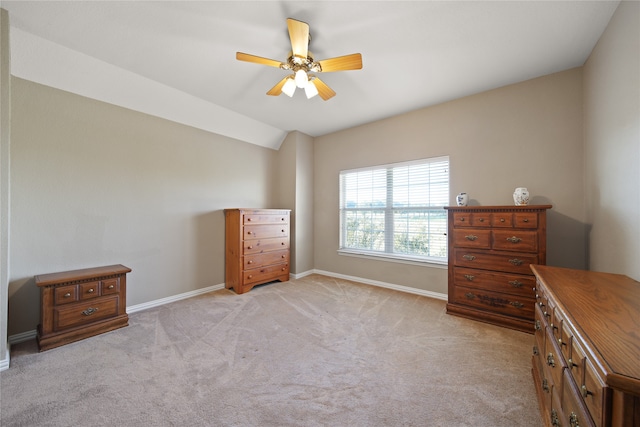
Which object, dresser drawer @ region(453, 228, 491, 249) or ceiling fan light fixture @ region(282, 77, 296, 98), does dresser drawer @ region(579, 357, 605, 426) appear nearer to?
dresser drawer @ region(453, 228, 491, 249)

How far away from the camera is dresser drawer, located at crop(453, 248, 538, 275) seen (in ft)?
7.62

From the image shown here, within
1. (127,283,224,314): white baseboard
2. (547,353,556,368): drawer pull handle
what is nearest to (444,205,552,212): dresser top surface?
(547,353,556,368): drawer pull handle

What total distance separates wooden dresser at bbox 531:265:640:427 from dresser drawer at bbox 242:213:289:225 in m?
3.23

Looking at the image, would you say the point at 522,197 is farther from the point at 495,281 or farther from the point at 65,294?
the point at 65,294

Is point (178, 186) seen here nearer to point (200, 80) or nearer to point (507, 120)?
point (200, 80)

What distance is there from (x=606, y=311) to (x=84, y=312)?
364 cm

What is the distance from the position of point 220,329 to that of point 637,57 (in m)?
3.89

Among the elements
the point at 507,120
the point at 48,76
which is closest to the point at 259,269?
the point at 48,76

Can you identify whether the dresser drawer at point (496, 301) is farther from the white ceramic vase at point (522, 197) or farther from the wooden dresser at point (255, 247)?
the wooden dresser at point (255, 247)

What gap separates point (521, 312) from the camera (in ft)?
7.64

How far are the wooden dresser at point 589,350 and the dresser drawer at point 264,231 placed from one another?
323 cm

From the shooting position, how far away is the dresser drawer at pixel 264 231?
3.56m

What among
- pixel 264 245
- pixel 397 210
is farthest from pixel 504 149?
pixel 264 245

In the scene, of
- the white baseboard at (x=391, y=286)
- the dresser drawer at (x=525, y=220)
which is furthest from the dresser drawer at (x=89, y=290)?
the dresser drawer at (x=525, y=220)
